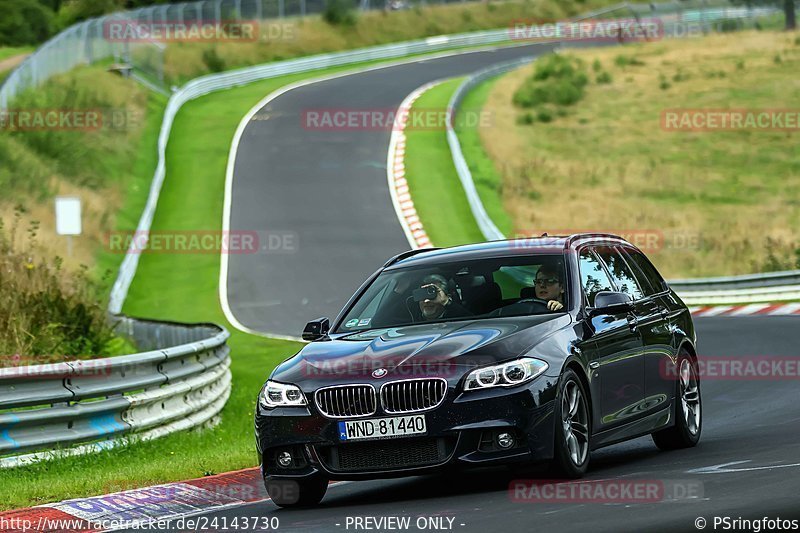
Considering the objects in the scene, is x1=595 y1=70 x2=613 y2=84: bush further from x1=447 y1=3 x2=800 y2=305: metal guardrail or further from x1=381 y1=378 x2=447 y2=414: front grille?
x1=381 y1=378 x2=447 y2=414: front grille

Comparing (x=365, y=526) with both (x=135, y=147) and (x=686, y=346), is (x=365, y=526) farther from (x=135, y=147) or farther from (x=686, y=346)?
(x=135, y=147)

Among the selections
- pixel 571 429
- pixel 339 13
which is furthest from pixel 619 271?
pixel 339 13

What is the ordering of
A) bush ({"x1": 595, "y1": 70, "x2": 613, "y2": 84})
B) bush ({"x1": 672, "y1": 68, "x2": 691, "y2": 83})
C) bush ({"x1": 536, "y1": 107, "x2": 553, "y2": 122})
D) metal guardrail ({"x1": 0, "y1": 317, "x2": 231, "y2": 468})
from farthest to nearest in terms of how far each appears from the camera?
1. bush ({"x1": 595, "y1": 70, "x2": 613, "y2": 84})
2. bush ({"x1": 672, "y1": 68, "x2": 691, "y2": 83})
3. bush ({"x1": 536, "y1": 107, "x2": 553, "y2": 122})
4. metal guardrail ({"x1": 0, "y1": 317, "x2": 231, "y2": 468})

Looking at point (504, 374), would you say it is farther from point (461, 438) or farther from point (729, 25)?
point (729, 25)

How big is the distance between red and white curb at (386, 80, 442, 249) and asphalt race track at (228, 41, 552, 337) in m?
0.24

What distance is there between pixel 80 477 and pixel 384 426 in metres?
3.45

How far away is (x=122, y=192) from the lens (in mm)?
38625

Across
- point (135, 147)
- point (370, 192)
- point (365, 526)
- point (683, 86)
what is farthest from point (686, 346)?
point (683, 86)

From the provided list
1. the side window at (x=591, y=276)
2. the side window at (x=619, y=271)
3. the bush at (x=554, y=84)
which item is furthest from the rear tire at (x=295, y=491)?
the bush at (x=554, y=84)

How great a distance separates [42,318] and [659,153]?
38433 mm

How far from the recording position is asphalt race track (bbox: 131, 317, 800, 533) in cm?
745

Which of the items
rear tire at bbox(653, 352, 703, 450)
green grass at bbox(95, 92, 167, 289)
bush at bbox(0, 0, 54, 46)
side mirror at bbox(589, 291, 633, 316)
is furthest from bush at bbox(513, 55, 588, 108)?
side mirror at bbox(589, 291, 633, 316)

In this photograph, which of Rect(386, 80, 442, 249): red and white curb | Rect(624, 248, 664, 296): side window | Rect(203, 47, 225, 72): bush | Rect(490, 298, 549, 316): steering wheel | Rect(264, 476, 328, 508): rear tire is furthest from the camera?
Rect(203, 47, 225, 72): bush

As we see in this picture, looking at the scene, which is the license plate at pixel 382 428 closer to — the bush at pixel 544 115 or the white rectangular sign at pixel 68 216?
the white rectangular sign at pixel 68 216
